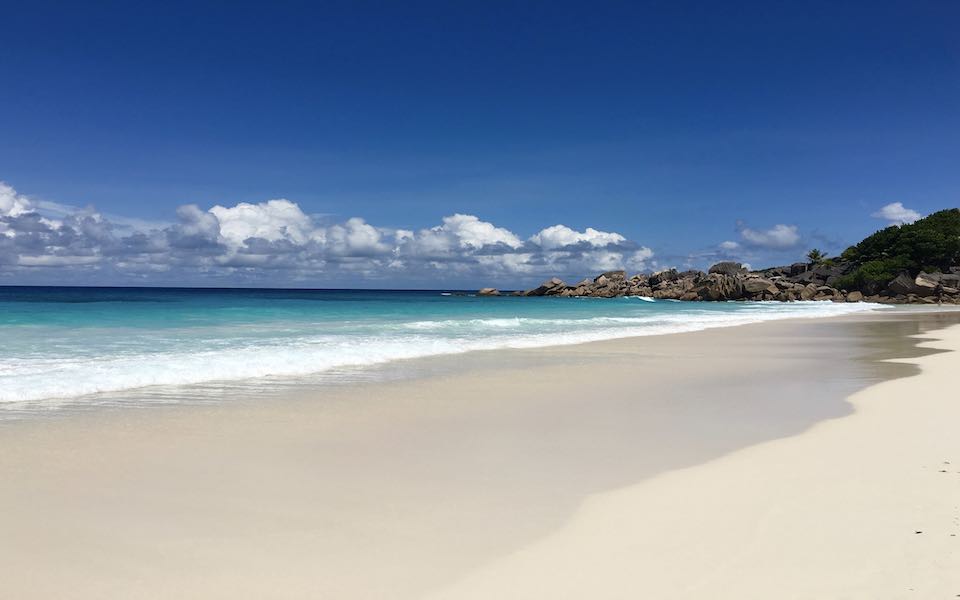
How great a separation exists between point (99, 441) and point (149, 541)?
10.0 ft

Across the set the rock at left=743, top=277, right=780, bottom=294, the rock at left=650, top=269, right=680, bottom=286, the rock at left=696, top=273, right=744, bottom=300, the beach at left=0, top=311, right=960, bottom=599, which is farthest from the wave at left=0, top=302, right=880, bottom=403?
the rock at left=650, top=269, right=680, bottom=286

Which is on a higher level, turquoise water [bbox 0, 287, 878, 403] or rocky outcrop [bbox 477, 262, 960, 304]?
rocky outcrop [bbox 477, 262, 960, 304]

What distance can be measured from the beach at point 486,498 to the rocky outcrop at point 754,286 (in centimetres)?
7032

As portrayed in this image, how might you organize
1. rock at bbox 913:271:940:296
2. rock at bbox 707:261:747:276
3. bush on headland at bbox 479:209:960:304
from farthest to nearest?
rock at bbox 707:261:747:276
bush on headland at bbox 479:209:960:304
rock at bbox 913:271:940:296

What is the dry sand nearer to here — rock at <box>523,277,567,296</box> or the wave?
the wave

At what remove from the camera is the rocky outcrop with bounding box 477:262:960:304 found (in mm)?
67312

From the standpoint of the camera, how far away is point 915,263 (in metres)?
77.5

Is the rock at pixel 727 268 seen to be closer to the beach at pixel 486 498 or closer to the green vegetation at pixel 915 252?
the green vegetation at pixel 915 252

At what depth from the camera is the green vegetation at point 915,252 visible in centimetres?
7550

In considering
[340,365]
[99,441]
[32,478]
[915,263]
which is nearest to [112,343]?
[340,365]

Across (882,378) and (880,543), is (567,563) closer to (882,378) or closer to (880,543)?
(880,543)

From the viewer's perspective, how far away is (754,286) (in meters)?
76.6

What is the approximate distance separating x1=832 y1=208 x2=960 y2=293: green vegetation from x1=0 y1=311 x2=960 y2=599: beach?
7849cm

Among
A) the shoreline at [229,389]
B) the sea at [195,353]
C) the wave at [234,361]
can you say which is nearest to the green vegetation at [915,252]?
the sea at [195,353]
